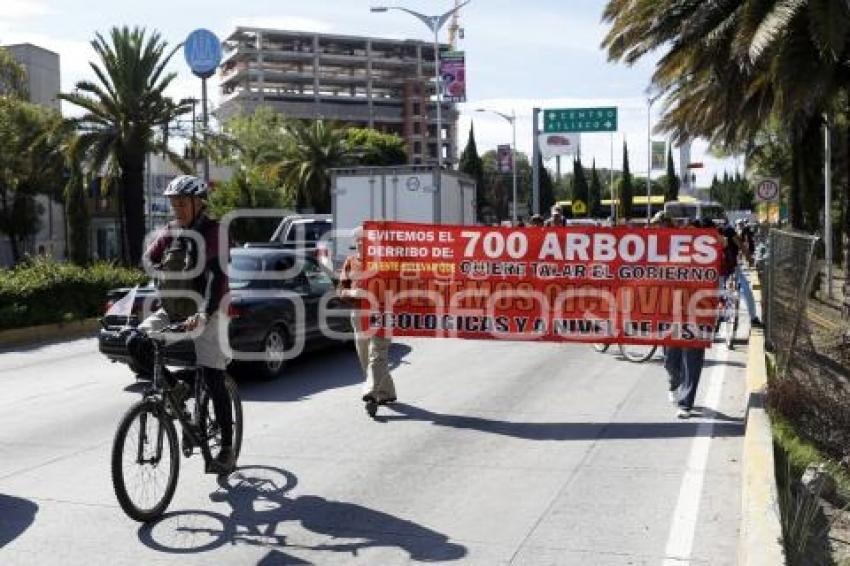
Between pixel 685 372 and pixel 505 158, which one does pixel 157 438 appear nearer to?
pixel 685 372

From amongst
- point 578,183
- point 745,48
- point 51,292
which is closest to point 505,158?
point 578,183

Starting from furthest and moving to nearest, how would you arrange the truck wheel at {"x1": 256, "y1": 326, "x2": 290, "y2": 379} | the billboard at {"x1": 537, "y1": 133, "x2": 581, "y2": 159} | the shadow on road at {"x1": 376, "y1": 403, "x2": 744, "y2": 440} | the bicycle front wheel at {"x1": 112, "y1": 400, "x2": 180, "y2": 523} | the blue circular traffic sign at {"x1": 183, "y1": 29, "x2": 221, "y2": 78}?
the billboard at {"x1": 537, "y1": 133, "x2": 581, "y2": 159}, the blue circular traffic sign at {"x1": 183, "y1": 29, "x2": 221, "y2": 78}, the truck wheel at {"x1": 256, "y1": 326, "x2": 290, "y2": 379}, the shadow on road at {"x1": 376, "y1": 403, "x2": 744, "y2": 440}, the bicycle front wheel at {"x1": 112, "y1": 400, "x2": 180, "y2": 523}

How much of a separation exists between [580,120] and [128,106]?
2040cm

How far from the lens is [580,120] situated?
140 ft

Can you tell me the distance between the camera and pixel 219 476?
21.9 feet

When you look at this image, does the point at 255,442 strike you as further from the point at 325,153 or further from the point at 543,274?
the point at 325,153

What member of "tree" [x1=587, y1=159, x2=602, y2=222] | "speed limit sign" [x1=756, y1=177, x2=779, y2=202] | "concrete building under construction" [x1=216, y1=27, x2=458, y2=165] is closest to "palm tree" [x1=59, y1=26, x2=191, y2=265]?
"speed limit sign" [x1=756, y1=177, x2=779, y2=202]

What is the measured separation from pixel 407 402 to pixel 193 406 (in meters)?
3.65

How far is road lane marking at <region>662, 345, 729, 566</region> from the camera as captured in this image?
5.39 meters

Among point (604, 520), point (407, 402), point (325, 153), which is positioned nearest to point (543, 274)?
point (407, 402)

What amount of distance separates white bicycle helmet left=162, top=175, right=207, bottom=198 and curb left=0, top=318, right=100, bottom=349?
1020 cm

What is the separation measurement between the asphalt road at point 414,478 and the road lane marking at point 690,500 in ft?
0.05

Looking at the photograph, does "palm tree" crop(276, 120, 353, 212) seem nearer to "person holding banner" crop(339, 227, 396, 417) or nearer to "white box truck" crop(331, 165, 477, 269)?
"white box truck" crop(331, 165, 477, 269)

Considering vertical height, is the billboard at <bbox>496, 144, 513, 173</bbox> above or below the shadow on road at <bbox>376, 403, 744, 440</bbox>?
above
